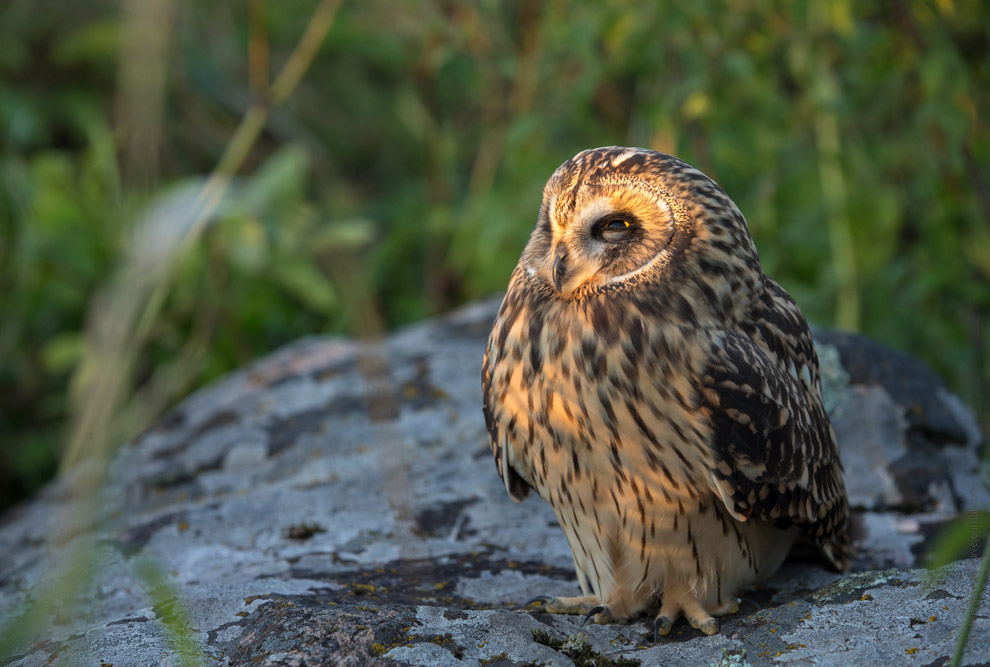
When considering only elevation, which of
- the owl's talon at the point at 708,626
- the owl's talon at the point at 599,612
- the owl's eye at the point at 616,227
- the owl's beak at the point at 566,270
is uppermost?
the owl's eye at the point at 616,227

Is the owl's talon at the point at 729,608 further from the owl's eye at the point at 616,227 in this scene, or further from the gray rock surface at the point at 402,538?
the owl's eye at the point at 616,227

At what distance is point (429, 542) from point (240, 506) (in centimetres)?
70

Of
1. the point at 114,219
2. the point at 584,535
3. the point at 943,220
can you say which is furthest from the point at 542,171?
the point at 584,535

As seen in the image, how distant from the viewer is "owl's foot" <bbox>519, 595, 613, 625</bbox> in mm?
2275

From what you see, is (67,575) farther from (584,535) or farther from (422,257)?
(422,257)

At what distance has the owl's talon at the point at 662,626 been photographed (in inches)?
85.5

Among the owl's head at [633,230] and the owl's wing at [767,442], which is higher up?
the owl's head at [633,230]

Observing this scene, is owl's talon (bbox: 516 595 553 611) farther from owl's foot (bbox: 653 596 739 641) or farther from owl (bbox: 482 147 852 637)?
owl's foot (bbox: 653 596 739 641)

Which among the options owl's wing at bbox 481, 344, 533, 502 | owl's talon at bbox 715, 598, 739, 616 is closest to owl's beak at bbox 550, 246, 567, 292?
owl's wing at bbox 481, 344, 533, 502

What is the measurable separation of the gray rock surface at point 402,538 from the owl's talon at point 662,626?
0.04 meters

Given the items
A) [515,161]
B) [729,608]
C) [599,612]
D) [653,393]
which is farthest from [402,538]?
[515,161]

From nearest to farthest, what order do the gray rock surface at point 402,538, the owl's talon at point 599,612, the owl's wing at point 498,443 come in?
the gray rock surface at point 402,538 < the owl's talon at point 599,612 < the owl's wing at point 498,443

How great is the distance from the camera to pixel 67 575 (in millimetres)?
1038

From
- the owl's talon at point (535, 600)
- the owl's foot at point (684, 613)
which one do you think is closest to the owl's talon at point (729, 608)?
the owl's foot at point (684, 613)
